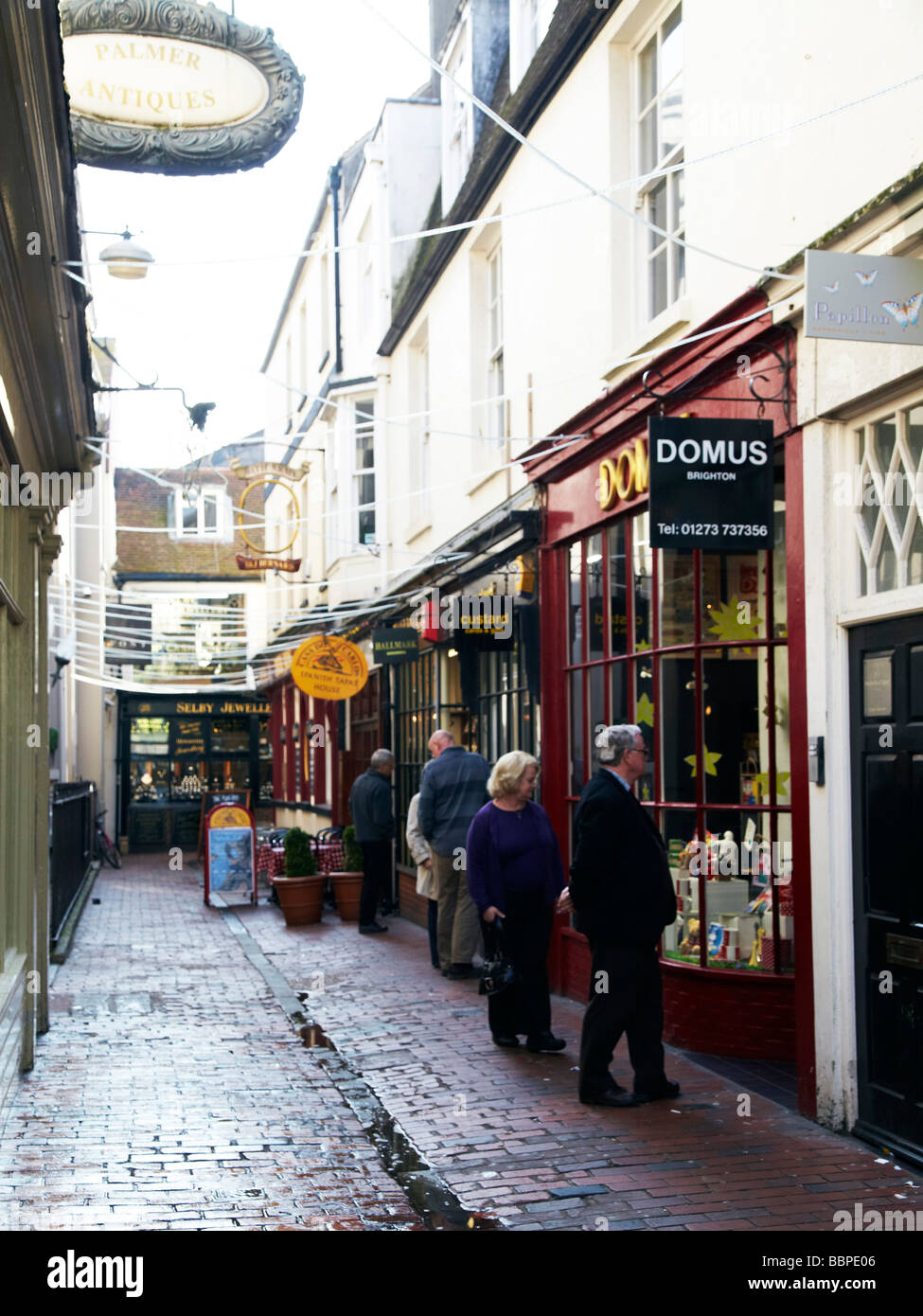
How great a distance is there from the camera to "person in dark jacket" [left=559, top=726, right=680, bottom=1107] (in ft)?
22.4

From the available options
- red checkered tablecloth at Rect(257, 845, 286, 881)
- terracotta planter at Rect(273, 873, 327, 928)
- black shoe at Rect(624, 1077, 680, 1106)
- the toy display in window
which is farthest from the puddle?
the toy display in window

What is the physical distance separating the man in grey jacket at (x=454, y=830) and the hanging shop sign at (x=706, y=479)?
442 centimetres

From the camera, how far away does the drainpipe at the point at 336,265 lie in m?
19.4

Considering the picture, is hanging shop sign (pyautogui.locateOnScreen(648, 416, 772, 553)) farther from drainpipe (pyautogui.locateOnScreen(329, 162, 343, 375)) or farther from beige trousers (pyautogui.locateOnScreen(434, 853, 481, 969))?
drainpipe (pyautogui.locateOnScreen(329, 162, 343, 375))

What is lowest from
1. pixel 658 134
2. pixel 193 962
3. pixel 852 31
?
pixel 193 962

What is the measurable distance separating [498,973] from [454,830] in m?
3.05

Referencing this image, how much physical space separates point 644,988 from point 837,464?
109 inches

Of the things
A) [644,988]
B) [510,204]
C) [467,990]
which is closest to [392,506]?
[510,204]

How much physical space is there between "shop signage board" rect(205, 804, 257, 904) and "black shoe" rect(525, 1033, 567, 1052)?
33.1 feet

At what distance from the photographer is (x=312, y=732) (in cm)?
2472

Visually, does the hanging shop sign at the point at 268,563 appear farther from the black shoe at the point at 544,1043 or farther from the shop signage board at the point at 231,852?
the black shoe at the point at 544,1043

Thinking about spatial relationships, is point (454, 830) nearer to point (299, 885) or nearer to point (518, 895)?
point (518, 895)

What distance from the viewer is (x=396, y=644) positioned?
15266 millimetres
